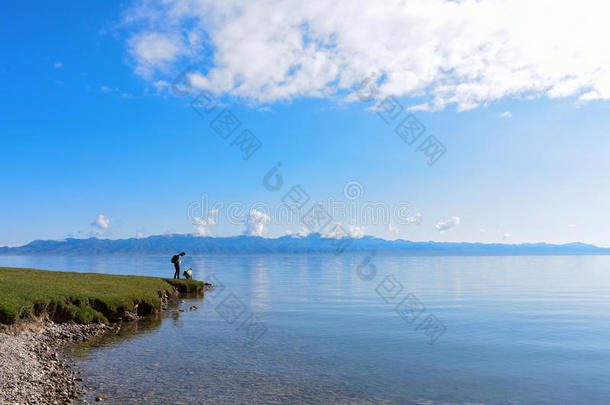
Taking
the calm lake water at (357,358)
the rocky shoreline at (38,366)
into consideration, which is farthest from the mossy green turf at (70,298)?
the calm lake water at (357,358)

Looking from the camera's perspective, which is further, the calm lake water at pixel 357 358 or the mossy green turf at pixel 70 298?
the mossy green turf at pixel 70 298

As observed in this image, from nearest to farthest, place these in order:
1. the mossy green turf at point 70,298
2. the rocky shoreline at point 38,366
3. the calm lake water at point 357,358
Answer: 1. the rocky shoreline at point 38,366
2. the calm lake water at point 357,358
3. the mossy green turf at point 70,298

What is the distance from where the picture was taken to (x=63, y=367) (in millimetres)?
19859

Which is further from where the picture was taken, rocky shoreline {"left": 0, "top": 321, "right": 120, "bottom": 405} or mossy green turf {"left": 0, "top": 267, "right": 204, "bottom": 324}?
mossy green turf {"left": 0, "top": 267, "right": 204, "bottom": 324}

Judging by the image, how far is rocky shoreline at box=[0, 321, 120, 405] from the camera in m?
15.1

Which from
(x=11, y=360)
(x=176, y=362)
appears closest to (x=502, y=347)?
(x=176, y=362)

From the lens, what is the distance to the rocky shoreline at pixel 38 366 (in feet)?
49.5

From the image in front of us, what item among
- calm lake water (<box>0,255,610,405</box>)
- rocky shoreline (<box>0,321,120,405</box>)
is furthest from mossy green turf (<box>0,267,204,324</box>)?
calm lake water (<box>0,255,610,405</box>)

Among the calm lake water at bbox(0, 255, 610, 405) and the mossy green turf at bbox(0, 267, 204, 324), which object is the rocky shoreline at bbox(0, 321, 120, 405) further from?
the mossy green turf at bbox(0, 267, 204, 324)

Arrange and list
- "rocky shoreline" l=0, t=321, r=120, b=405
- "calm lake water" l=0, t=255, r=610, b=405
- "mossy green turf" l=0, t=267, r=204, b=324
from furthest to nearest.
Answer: "mossy green turf" l=0, t=267, r=204, b=324
"calm lake water" l=0, t=255, r=610, b=405
"rocky shoreline" l=0, t=321, r=120, b=405

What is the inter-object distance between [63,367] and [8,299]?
27.2 ft

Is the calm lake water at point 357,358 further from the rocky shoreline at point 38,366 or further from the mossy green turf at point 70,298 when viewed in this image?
the mossy green turf at point 70,298

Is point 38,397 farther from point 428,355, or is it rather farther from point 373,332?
point 373,332

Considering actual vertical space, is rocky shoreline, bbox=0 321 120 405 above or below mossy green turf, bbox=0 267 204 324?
below
